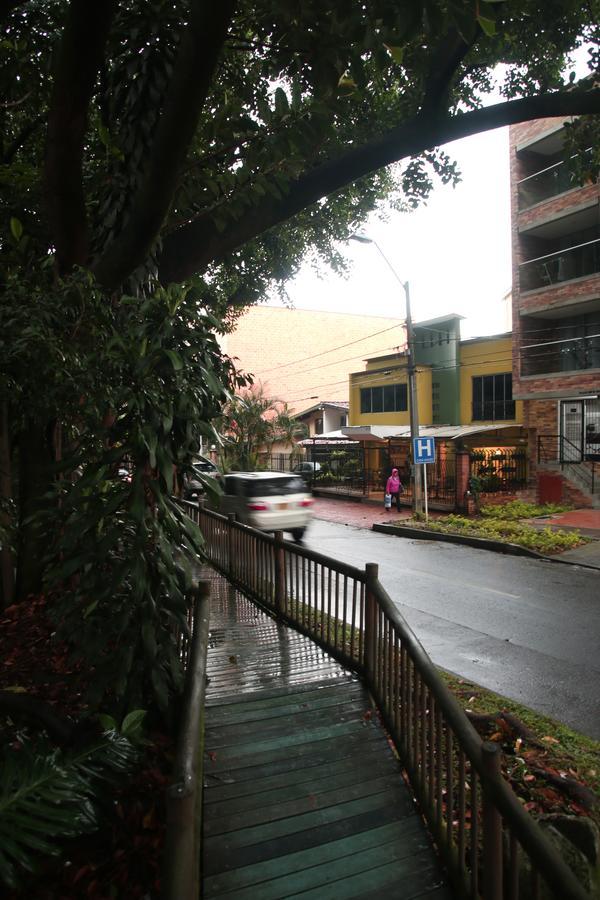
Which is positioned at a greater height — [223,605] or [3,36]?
[3,36]

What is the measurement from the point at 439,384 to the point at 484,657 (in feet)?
83.0

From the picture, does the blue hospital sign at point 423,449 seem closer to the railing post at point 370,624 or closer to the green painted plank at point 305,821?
the railing post at point 370,624

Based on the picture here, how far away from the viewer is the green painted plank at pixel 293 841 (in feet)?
9.42

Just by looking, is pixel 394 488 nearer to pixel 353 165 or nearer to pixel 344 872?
pixel 353 165

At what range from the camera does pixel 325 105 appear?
4785 mm

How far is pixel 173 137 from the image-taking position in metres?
3.71

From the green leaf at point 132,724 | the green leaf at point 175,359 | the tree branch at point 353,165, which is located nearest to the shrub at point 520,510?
the tree branch at point 353,165

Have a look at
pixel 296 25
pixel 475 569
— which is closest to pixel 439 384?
pixel 475 569

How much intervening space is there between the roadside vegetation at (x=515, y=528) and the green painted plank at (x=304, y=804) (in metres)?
10.5

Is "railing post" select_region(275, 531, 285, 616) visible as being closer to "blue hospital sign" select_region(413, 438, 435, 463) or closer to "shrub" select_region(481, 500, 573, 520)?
"blue hospital sign" select_region(413, 438, 435, 463)

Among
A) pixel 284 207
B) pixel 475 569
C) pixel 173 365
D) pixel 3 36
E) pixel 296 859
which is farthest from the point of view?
pixel 475 569

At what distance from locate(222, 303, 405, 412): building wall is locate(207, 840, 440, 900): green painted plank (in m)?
41.5

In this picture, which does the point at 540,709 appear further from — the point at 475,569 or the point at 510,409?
the point at 510,409

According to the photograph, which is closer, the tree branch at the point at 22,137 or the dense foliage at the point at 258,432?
the tree branch at the point at 22,137
